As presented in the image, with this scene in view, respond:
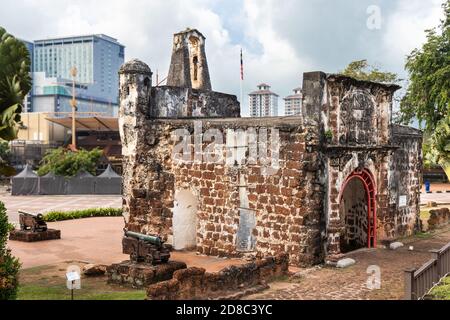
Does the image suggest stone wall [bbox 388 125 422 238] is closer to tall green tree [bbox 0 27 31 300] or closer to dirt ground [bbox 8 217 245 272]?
dirt ground [bbox 8 217 245 272]

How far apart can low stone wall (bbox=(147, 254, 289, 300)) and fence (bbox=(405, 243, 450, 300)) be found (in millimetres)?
3476

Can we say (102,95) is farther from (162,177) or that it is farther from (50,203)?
(162,177)

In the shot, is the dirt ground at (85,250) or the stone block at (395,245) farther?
the stone block at (395,245)

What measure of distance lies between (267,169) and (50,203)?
2244cm

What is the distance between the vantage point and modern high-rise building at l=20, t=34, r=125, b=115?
141 metres

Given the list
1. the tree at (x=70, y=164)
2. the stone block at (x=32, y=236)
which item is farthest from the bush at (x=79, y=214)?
the tree at (x=70, y=164)

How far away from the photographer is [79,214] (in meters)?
26.7

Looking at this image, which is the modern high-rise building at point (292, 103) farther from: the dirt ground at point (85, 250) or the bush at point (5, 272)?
the bush at point (5, 272)

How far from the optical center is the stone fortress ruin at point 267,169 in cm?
1494

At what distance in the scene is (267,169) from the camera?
1552cm

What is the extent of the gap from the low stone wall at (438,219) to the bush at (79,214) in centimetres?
1459

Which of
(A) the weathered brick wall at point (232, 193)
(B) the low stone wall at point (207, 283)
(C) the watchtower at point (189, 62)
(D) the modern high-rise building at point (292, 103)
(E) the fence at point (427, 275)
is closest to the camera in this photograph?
(E) the fence at point (427, 275)

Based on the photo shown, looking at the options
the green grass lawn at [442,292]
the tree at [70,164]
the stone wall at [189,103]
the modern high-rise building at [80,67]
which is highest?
the modern high-rise building at [80,67]
